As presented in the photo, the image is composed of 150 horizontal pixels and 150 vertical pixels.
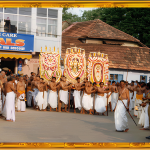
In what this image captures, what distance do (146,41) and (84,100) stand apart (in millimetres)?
16821

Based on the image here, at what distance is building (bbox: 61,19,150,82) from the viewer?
23.8 metres

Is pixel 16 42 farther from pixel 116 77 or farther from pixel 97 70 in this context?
pixel 116 77

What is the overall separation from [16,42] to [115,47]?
10567 millimetres

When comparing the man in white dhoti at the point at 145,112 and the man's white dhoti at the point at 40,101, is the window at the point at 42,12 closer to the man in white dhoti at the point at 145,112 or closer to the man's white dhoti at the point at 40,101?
the man's white dhoti at the point at 40,101

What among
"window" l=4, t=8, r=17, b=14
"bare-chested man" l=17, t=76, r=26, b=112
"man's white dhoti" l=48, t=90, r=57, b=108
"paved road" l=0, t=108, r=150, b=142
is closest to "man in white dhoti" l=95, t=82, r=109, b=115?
"man's white dhoti" l=48, t=90, r=57, b=108

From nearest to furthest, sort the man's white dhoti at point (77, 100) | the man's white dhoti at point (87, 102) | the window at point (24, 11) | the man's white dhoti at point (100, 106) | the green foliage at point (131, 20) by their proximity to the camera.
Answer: the man's white dhoti at point (100, 106), the man's white dhoti at point (87, 102), the man's white dhoti at point (77, 100), the window at point (24, 11), the green foliage at point (131, 20)

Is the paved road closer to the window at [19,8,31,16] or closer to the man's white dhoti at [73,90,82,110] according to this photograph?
the man's white dhoti at [73,90,82,110]

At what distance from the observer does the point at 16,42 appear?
59.7ft

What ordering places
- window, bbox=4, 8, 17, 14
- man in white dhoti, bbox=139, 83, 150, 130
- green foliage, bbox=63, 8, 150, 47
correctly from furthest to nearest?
green foliage, bbox=63, 8, 150, 47, window, bbox=4, 8, 17, 14, man in white dhoti, bbox=139, 83, 150, 130

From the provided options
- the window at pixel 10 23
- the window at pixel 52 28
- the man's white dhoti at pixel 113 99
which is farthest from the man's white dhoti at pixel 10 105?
the window at pixel 52 28

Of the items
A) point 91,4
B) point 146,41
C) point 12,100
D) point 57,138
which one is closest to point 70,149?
point 57,138

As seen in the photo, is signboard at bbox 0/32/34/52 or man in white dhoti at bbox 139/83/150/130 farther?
signboard at bbox 0/32/34/52

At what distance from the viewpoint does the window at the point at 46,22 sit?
64.9ft

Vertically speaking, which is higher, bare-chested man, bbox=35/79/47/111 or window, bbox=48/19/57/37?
window, bbox=48/19/57/37
